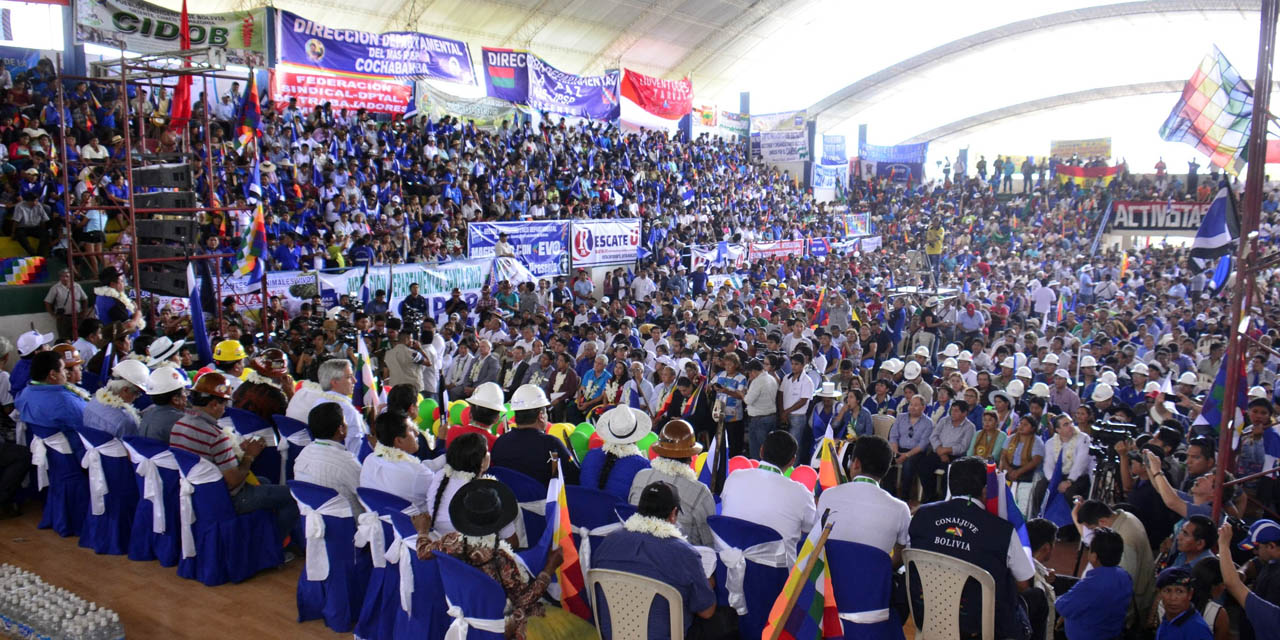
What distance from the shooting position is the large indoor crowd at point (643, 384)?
12.9 ft

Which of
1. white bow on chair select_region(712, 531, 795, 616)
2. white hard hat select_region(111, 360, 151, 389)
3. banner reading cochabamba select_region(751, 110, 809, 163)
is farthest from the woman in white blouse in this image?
banner reading cochabamba select_region(751, 110, 809, 163)

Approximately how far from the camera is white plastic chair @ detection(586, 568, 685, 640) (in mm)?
3420

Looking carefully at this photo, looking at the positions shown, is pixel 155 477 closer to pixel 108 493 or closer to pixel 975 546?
pixel 108 493

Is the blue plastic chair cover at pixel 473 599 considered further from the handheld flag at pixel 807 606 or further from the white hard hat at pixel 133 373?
the white hard hat at pixel 133 373

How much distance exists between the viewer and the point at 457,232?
1471cm

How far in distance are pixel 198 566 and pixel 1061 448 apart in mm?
6077

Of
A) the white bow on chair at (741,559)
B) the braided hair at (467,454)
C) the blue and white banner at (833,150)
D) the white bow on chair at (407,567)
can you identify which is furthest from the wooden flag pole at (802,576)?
the blue and white banner at (833,150)

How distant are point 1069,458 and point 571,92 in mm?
17089

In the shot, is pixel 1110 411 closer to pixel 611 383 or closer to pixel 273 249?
pixel 611 383

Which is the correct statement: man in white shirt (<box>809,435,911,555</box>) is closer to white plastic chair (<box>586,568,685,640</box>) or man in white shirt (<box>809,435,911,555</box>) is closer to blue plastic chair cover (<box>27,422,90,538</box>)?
white plastic chair (<box>586,568,685,640</box>)

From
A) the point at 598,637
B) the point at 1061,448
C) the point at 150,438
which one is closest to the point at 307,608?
the point at 150,438

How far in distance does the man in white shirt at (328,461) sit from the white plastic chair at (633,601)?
181 centimetres

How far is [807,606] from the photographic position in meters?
3.80

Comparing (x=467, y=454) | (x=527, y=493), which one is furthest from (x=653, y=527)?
(x=527, y=493)
